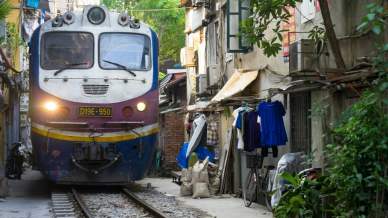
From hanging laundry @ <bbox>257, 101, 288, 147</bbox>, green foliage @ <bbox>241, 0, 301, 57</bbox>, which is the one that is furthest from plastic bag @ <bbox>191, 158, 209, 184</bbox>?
green foliage @ <bbox>241, 0, 301, 57</bbox>

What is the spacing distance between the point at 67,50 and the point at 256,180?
536 centimetres

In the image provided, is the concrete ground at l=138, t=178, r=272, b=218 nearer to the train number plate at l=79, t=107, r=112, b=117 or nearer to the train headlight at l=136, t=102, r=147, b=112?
the train headlight at l=136, t=102, r=147, b=112

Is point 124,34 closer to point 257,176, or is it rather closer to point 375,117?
point 257,176

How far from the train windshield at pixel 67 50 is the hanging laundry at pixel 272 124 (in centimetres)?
494

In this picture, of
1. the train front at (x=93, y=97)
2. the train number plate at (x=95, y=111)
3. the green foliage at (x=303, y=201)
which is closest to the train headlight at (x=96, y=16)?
the train front at (x=93, y=97)

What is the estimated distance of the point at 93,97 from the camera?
15.8 metres

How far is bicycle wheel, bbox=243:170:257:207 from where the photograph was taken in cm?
1418

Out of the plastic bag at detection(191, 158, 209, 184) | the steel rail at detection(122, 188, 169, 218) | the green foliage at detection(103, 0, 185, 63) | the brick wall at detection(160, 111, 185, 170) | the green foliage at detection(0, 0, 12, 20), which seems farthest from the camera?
the green foliage at detection(103, 0, 185, 63)

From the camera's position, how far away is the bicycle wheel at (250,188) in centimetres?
1418

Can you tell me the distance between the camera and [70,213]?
1335cm

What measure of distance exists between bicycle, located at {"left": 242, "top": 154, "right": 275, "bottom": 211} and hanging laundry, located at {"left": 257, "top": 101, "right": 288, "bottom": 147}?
921mm

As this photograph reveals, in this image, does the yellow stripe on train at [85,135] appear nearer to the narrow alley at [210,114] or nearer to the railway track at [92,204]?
the narrow alley at [210,114]

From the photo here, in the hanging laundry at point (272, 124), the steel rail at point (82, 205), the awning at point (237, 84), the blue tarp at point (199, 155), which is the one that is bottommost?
the steel rail at point (82, 205)

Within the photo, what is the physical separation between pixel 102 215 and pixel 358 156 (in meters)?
6.81
